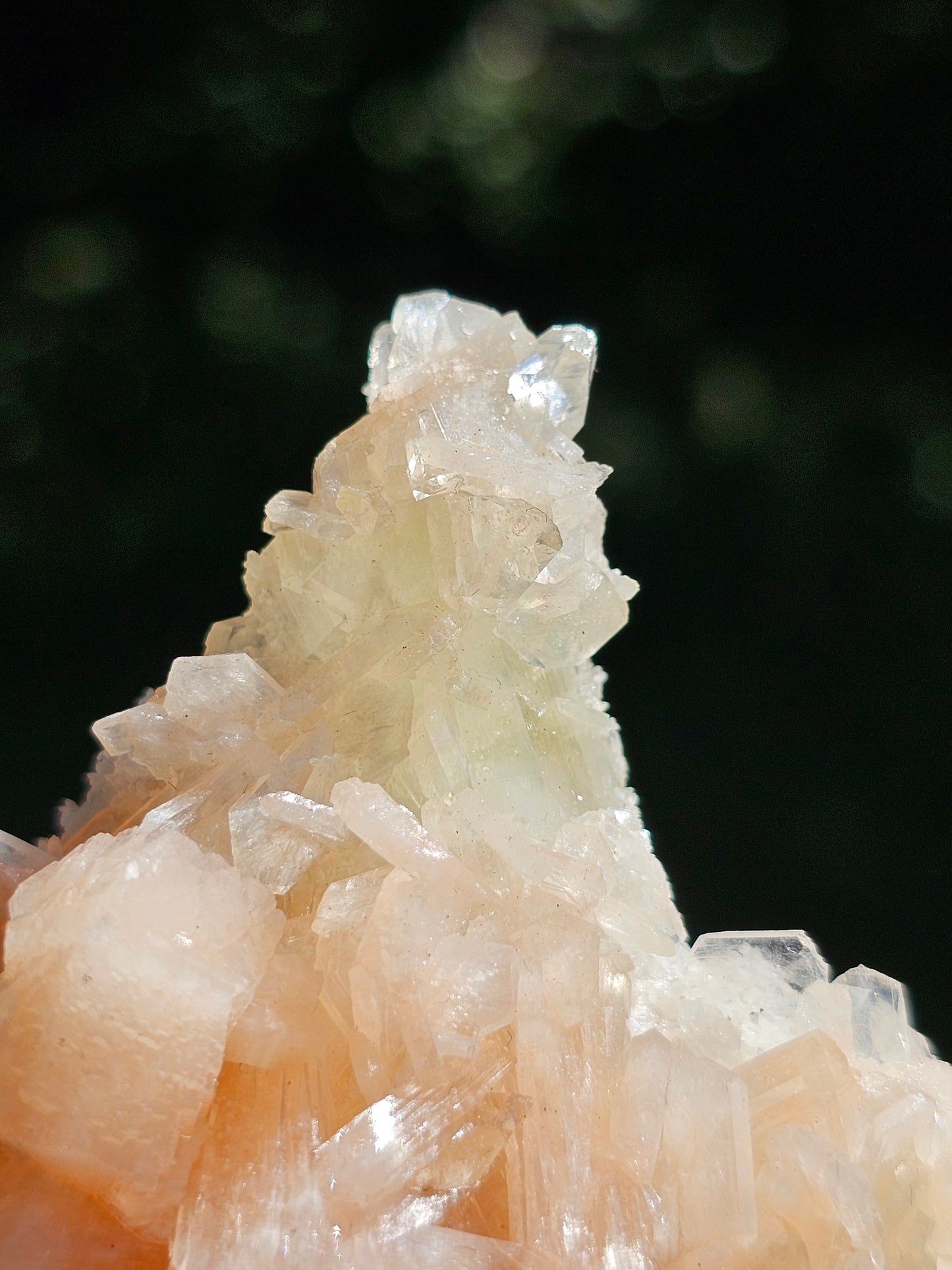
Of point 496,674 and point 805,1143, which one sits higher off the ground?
point 496,674

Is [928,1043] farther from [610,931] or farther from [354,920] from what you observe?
[354,920]

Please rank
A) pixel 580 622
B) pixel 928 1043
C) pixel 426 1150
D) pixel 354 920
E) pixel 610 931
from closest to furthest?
pixel 426 1150 < pixel 354 920 < pixel 610 931 < pixel 928 1043 < pixel 580 622

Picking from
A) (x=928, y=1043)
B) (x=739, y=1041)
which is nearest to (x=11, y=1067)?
(x=739, y=1041)

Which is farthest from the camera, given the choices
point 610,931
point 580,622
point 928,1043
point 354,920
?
point 580,622

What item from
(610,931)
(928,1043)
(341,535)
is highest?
(341,535)

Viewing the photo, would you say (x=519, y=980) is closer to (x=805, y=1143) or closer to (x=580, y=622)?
(x=805, y=1143)

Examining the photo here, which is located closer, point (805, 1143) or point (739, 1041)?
point (805, 1143)
